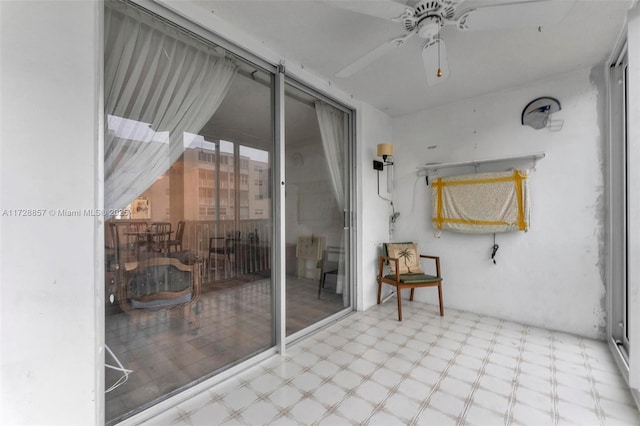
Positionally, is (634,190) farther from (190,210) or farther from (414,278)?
(190,210)

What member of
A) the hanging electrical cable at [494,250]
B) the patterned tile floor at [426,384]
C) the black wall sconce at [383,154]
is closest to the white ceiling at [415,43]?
the black wall sconce at [383,154]

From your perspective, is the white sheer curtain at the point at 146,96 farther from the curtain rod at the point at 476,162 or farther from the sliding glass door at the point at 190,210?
the curtain rod at the point at 476,162

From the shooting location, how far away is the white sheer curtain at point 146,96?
155 cm

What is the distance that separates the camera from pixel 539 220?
2869 millimetres

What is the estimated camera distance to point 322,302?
300cm

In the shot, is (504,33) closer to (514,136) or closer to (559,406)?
(514,136)

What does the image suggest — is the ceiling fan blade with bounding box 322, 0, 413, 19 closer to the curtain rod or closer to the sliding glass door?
the sliding glass door

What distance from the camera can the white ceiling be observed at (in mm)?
1883

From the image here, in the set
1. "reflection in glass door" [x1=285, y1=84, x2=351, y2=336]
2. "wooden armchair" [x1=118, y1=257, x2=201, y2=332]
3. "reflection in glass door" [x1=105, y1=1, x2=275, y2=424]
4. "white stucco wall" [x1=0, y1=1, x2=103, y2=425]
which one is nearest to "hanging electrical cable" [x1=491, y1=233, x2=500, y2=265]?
"reflection in glass door" [x1=285, y1=84, x2=351, y2=336]

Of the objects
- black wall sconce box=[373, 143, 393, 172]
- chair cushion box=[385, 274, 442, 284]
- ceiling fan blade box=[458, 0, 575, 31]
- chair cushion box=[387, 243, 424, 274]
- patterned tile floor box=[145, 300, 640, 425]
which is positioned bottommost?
patterned tile floor box=[145, 300, 640, 425]

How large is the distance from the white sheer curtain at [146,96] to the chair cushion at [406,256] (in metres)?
2.56

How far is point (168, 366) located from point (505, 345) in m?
2.77

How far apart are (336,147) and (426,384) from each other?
2418 millimetres

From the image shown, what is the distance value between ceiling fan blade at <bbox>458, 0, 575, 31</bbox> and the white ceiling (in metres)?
0.27
